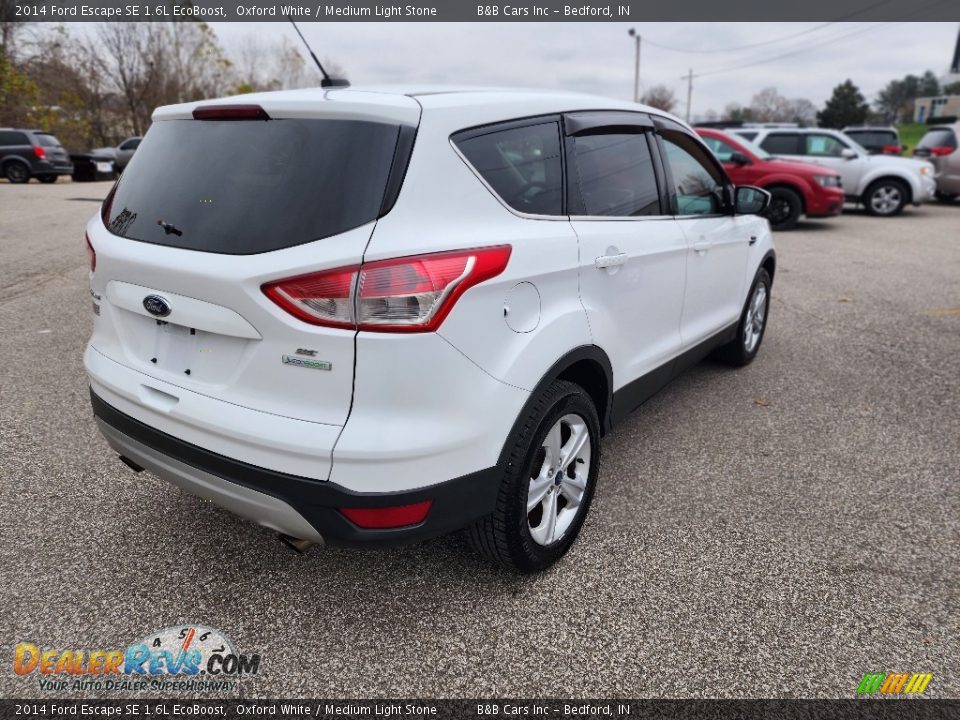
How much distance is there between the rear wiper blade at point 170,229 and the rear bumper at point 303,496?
0.65 m

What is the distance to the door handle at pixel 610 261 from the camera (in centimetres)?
261

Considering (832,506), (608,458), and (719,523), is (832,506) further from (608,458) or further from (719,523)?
(608,458)

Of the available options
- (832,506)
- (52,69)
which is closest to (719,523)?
(832,506)

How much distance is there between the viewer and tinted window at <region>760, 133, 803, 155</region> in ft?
43.9

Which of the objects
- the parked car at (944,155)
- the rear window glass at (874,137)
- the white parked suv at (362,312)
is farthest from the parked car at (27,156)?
the parked car at (944,155)

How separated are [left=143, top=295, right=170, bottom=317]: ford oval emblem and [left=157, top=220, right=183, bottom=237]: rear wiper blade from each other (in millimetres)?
215

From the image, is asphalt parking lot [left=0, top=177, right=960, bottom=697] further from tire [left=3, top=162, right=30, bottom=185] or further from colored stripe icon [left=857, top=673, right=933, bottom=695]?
tire [left=3, top=162, right=30, bottom=185]

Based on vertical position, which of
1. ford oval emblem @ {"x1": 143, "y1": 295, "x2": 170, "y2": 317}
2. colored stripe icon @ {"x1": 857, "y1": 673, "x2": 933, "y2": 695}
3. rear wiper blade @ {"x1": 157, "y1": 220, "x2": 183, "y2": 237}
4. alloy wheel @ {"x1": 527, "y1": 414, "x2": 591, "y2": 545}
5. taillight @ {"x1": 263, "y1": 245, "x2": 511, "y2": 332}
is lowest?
colored stripe icon @ {"x1": 857, "y1": 673, "x2": 933, "y2": 695}

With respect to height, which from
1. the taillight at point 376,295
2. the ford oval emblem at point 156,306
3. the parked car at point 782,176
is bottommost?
the ford oval emblem at point 156,306

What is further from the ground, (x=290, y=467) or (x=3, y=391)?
(x=290, y=467)

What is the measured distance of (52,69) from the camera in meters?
33.3

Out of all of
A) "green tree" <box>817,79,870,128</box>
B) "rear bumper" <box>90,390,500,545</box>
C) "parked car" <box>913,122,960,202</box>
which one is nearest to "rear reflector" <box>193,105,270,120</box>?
"rear bumper" <box>90,390,500,545</box>

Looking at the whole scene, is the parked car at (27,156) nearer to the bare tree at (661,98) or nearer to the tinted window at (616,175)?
the tinted window at (616,175)

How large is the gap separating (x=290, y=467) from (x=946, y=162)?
1792 centimetres
